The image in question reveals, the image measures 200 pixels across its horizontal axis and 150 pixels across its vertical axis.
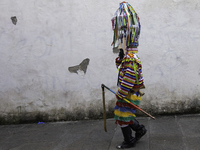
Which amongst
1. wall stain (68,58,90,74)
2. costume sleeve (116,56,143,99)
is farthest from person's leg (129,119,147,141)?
wall stain (68,58,90,74)

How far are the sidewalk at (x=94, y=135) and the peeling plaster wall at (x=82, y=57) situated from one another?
323mm

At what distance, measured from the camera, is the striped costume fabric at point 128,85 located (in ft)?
11.8

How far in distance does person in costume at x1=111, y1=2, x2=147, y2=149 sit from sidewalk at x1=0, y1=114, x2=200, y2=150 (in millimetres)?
458

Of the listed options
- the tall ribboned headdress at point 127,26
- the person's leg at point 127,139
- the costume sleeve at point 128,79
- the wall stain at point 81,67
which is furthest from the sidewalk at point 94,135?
the tall ribboned headdress at point 127,26

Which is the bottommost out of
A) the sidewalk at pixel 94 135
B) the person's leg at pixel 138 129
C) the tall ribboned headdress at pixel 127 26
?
the sidewalk at pixel 94 135

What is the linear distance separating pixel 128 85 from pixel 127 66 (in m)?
0.27

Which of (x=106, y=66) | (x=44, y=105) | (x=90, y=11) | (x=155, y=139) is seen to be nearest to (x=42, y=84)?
(x=44, y=105)

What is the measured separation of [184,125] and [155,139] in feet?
2.86

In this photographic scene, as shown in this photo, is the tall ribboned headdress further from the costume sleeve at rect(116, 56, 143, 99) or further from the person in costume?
the costume sleeve at rect(116, 56, 143, 99)

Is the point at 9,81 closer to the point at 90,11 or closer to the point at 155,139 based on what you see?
the point at 90,11

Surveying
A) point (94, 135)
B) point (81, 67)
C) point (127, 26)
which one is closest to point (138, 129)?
point (94, 135)

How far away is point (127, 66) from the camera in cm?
362

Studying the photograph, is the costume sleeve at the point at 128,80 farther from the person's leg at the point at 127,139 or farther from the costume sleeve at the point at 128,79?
the person's leg at the point at 127,139

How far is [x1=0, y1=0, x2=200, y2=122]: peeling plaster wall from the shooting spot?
520cm
